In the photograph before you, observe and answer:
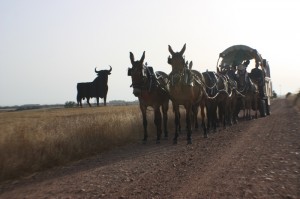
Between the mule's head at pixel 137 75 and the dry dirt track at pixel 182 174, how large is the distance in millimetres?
2095

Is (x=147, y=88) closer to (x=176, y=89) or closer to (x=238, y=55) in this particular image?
(x=176, y=89)

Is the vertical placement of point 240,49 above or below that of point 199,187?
above

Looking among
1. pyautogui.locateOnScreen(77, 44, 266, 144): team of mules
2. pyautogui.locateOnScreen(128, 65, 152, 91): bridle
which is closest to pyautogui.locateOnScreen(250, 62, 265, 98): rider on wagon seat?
pyautogui.locateOnScreen(77, 44, 266, 144): team of mules

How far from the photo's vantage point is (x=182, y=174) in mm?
7539

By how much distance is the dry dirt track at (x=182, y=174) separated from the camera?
6.29 meters

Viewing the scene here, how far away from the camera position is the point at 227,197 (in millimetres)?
5789

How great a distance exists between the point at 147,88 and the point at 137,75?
734mm

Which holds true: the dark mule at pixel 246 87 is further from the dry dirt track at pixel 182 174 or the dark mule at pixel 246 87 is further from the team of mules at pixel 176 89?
the dry dirt track at pixel 182 174

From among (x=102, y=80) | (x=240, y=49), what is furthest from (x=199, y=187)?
(x=102, y=80)

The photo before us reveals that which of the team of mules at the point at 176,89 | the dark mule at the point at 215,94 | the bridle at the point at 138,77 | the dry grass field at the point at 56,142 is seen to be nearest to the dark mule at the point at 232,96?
the dark mule at the point at 215,94

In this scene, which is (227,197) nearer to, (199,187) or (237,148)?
(199,187)

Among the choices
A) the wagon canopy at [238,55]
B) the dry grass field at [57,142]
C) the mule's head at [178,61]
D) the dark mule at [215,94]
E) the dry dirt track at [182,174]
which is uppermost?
the wagon canopy at [238,55]

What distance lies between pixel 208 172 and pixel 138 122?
8.79 metres

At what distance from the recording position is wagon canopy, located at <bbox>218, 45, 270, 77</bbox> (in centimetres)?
2338
